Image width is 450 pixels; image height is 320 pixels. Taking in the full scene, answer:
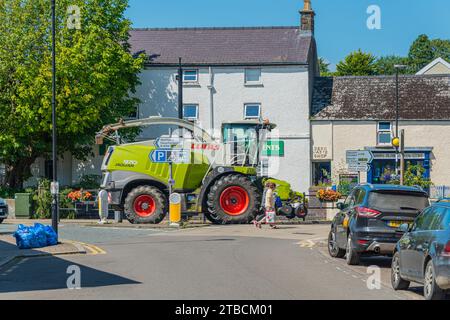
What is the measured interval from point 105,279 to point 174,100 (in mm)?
38362

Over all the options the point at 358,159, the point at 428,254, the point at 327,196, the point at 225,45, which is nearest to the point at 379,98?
the point at 225,45

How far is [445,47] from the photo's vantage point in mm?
106062

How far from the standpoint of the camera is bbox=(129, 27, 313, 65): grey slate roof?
54188 millimetres

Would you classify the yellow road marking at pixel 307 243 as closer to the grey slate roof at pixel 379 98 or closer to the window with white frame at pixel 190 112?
the grey slate roof at pixel 379 98

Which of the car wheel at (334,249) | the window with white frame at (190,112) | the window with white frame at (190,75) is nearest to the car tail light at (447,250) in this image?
the car wheel at (334,249)

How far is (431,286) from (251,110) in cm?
4161

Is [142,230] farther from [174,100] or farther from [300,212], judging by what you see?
[174,100]

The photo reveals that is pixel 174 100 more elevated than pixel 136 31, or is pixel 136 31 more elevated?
pixel 136 31

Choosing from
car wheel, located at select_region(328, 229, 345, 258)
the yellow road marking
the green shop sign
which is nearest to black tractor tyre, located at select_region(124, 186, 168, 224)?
the yellow road marking

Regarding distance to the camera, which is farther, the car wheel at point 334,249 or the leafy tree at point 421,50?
the leafy tree at point 421,50

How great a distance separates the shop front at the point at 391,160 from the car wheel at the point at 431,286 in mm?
40398

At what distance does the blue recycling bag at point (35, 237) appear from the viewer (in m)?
23.0

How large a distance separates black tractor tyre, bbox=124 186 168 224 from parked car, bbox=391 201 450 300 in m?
19.3
